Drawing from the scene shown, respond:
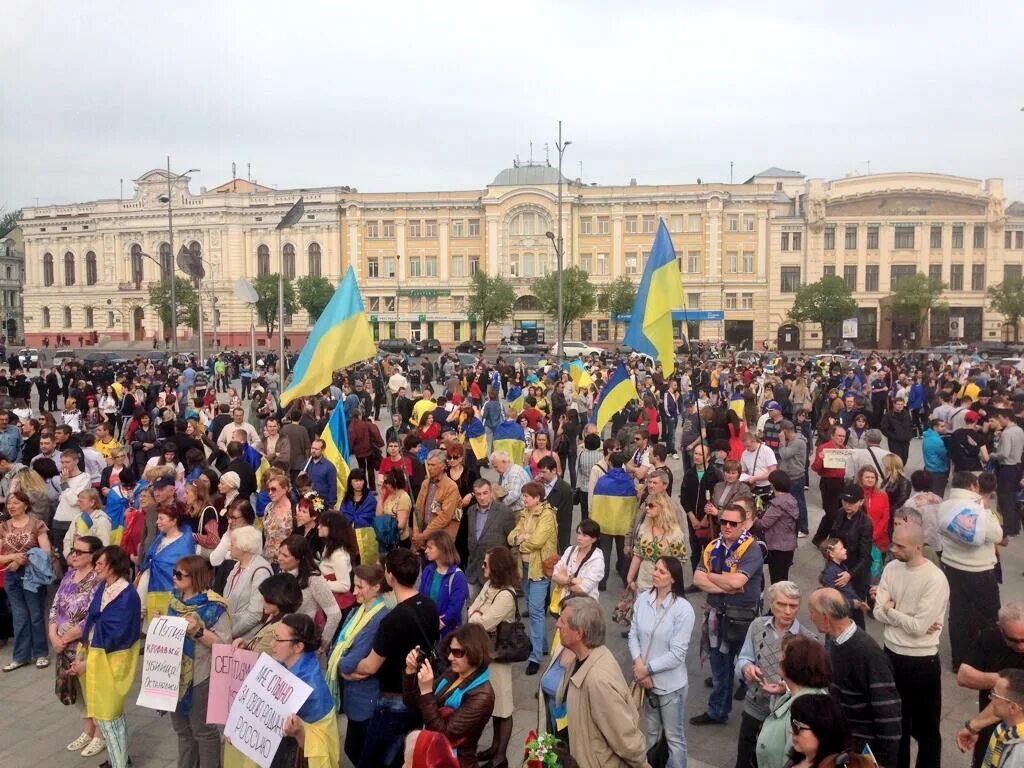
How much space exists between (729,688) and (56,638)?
4.62m

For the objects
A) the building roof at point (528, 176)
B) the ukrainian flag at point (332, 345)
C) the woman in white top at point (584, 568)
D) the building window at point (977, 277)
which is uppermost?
the building roof at point (528, 176)

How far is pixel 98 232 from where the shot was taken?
230 feet

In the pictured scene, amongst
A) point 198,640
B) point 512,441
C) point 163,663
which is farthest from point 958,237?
point 163,663

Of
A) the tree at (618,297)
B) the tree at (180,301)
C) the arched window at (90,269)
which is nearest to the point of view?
the tree at (618,297)

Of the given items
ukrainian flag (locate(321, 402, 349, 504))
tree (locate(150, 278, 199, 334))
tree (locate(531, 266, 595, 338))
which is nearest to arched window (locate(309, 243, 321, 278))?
tree (locate(150, 278, 199, 334))

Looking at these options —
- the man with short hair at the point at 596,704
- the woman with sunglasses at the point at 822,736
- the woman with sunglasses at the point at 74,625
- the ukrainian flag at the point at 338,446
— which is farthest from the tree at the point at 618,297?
the woman with sunglasses at the point at 822,736

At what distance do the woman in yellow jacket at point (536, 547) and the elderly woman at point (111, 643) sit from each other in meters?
2.89

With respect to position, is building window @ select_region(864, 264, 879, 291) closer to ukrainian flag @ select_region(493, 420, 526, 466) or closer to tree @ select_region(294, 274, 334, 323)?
tree @ select_region(294, 274, 334, 323)

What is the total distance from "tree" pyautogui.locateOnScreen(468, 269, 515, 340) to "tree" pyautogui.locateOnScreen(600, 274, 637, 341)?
22.5 ft

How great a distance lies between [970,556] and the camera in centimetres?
628

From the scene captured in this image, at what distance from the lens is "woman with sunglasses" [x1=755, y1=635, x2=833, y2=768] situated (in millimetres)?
3771

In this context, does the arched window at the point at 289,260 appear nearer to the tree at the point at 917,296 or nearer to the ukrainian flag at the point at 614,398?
the tree at the point at 917,296

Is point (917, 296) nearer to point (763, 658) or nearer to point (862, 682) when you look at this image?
point (763, 658)

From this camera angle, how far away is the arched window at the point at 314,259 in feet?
218
